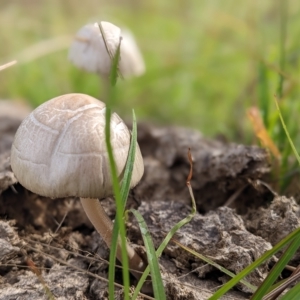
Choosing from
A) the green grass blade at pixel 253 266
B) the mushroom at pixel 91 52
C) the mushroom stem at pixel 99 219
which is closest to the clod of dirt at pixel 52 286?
the mushroom stem at pixel 99 219

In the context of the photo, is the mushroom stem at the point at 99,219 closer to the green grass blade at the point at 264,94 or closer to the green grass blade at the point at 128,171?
the green grass blade at the point at 128,171

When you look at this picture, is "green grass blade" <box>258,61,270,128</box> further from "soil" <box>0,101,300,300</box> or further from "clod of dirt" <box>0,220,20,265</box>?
"clod of dirt" <box>0,220,20,265</box>

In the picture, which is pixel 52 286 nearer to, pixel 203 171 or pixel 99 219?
pixel 99 219

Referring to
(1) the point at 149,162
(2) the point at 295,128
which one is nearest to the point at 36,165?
(1) the point at 149,162

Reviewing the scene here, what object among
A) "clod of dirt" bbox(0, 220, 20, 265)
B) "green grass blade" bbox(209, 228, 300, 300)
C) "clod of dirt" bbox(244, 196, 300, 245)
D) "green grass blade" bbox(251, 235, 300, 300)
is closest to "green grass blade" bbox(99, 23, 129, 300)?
"green grass blade" bbox(209, 228, 300, 300)

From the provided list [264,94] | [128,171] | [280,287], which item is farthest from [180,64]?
[280,287]

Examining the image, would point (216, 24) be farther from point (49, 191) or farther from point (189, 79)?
point (49, 191)
